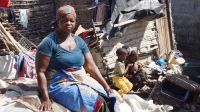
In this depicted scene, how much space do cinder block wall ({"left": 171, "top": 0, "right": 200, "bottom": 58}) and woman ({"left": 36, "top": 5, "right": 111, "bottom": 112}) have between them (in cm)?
1078

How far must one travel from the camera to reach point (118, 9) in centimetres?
955

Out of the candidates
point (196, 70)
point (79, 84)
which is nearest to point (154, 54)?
point (196, 70)

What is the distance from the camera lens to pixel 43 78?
13.2ft

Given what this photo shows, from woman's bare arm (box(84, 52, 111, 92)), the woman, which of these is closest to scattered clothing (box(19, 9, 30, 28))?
woman's bare arm (box(84, 52, 111, 92))

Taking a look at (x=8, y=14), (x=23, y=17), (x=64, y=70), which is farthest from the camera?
(x=23, y=17)

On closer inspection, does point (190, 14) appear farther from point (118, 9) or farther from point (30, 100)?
point (30, 100)

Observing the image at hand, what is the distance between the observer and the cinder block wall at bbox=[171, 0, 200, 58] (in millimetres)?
14438

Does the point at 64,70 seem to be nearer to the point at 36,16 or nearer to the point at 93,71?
the point at 93,71

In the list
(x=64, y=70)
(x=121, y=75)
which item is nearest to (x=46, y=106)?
(x=64, y=70)

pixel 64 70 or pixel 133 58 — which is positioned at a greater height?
pixel 64 70

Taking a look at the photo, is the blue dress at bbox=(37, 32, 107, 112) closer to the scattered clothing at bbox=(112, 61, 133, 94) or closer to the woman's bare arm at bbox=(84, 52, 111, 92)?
the woman's bare arm at bbox=(84, 52, 111, 92)

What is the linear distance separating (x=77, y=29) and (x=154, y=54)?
2.56m

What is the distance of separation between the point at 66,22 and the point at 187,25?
11435mm

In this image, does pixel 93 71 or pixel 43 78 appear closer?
pixel 43 78
